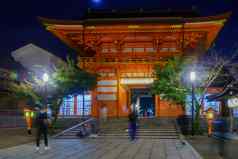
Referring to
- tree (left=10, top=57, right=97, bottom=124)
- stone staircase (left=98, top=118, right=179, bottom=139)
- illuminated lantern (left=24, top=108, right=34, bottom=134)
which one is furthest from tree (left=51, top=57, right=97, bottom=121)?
stone staircase (left=98, top=118, right=179, bottom=139)

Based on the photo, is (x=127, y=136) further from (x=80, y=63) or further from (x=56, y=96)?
(x=80, y=63)

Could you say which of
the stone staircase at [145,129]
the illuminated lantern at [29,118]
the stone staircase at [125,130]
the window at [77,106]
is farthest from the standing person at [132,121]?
the window at [77,106]

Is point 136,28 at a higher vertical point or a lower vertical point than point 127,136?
higher

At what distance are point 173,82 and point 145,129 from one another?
12.3ft

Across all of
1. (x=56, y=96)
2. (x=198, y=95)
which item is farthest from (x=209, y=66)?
(x=56, y=96)

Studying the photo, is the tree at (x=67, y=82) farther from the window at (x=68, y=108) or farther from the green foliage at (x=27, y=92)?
the window at (x=68, y=108)

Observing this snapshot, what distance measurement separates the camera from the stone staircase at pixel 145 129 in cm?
2866

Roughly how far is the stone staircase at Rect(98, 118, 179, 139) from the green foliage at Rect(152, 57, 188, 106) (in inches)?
87.8

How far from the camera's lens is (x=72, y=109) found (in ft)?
138

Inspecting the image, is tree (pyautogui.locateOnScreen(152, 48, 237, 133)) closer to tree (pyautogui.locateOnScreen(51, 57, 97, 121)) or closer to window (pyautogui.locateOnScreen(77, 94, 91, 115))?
tree (pyautogui.locateOnScreen(51, 57, 97, 121))

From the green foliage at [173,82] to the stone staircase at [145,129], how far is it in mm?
2231

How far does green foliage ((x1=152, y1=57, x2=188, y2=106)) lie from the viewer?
30016 millimetres

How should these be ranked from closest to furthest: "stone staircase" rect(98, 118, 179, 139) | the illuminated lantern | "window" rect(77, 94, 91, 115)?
the illuminated lantern, "stone staircase" rect(98, 118, 179, 139), "window" rect(77, 94, 91, 115)

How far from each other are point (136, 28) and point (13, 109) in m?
12.7
